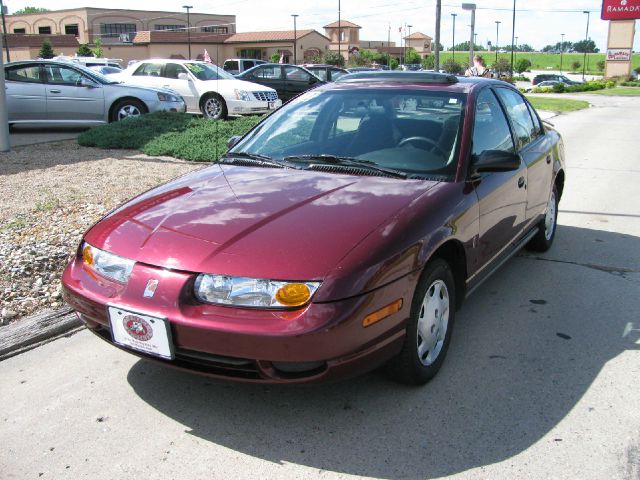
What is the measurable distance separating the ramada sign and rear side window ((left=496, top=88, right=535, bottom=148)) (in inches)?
2255

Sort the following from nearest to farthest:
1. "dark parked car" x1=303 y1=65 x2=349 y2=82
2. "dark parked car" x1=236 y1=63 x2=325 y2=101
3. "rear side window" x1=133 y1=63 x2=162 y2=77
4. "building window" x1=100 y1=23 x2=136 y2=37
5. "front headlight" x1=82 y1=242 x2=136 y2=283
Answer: "front headlight" x1=82 y1=242 x2=136 y2=283 < "rear side window" x1=133 y1=63 x2=162 y2=77 < "dark parked car" x1=236 y1=63 x2=325 y2=101 < "dark parked car" x1=303 y1=65 x2=349 y2=82 < "building window" x1=100 y1=23 x2=136 y2=37

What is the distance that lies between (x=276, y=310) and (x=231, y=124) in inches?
388

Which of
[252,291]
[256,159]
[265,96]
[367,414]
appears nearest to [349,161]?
[256,159]

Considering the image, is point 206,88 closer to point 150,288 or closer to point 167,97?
point 167,97

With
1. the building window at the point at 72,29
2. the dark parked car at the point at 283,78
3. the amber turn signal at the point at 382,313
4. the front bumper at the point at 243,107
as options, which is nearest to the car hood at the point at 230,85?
the front bumper at the point at 243,107

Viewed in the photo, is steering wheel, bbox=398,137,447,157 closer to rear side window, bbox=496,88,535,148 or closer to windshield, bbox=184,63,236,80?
rear side window, bbox=496,88,535,148

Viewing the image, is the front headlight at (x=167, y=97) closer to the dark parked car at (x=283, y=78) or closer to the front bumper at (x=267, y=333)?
the dark parked car at (x=283, y=78)

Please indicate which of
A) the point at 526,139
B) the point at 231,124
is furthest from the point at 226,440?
the point at 231,124

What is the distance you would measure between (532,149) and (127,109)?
9948 millimetres

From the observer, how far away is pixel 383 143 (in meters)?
4.15

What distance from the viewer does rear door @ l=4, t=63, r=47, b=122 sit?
12.6 metres

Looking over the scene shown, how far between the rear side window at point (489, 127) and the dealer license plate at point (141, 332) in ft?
7.34

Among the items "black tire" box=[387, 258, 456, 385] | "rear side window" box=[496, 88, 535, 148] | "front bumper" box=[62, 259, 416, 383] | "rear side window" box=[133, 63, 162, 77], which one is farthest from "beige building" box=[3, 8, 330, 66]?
"front bumper" box=[62, 259, 416, 383]

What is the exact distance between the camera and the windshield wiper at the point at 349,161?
386 cm
